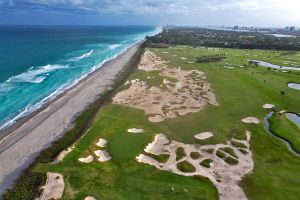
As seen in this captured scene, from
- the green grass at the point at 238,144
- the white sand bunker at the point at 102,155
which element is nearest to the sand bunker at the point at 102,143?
the white sand bunker at the point at 102,155

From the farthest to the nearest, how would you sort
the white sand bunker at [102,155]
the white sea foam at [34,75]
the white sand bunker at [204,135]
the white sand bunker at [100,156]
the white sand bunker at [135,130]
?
the white sea foam at [34,75] < the white sand bunker at [135,130] < the white sand bunker at [204,135] < the white sand bunker at [102,155] < the white sand bunker at [100,156]

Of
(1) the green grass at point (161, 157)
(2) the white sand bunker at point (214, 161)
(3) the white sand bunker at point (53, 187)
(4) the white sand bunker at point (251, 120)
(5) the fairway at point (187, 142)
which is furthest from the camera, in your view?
(4) the white sand bunker at point (251, 120)

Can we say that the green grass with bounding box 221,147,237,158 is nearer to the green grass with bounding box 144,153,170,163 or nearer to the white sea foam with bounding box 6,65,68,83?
the green grass with bounding box 144,153,170,163

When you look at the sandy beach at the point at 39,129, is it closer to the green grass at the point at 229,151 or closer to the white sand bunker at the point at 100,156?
the white sand bunker at the point at 100,156

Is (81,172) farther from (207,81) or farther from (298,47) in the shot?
(298,47)

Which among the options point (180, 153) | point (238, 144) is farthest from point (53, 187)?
point (238, 144)

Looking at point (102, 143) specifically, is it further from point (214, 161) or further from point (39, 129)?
point (214, 161)
